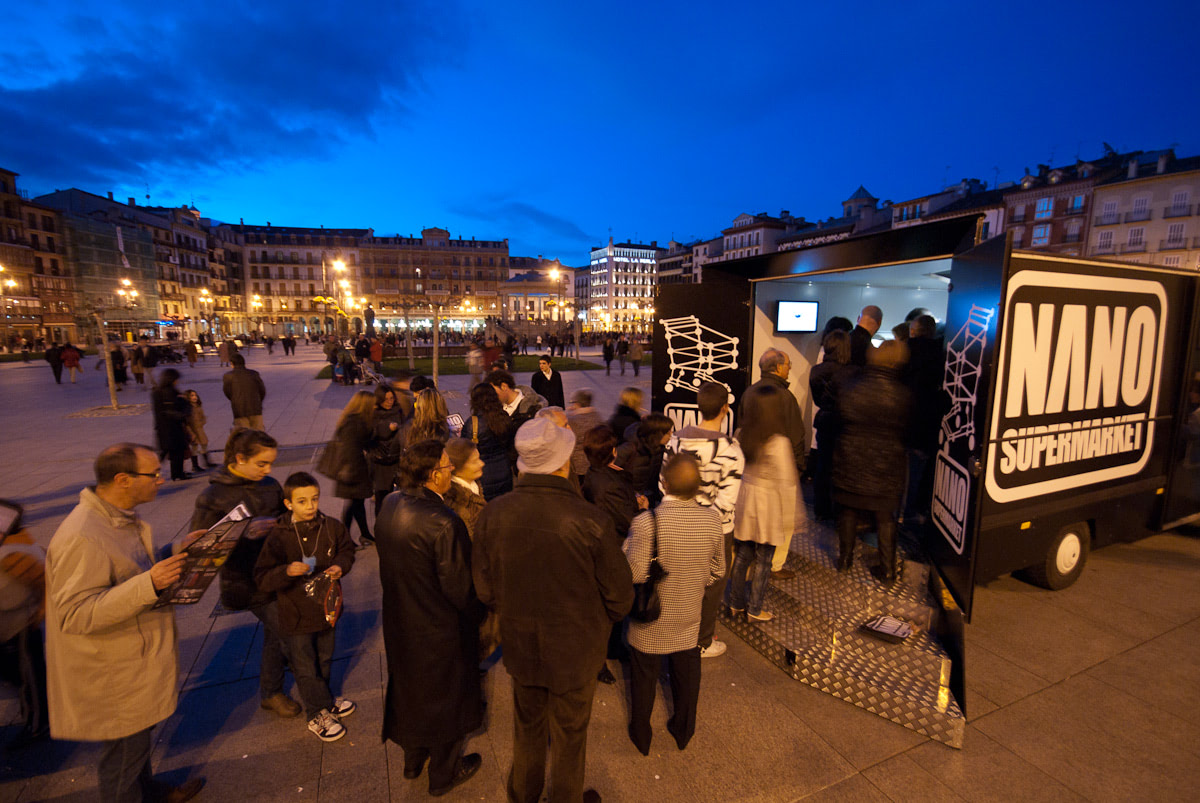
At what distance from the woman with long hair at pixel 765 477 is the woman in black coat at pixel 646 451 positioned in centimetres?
58

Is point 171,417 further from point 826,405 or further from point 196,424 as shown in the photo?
point 826,405

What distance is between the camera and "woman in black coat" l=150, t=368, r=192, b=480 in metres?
6.88

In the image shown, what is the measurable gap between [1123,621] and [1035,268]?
284cm

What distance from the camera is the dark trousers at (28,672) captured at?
2.67 metres

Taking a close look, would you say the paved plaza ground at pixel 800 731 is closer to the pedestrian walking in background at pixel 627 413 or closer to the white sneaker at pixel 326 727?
the white sneaker at pixel 326 727

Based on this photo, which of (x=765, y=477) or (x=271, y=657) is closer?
(x=271, y=657)

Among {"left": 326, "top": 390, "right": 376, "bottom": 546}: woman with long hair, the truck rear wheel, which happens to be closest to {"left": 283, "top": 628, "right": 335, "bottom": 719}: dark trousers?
{"left": 326, "top": 390, "right": 376, "bottom": 546}: woman with long hair

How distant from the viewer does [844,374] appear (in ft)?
16.6

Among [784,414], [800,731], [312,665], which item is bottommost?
[800,731]

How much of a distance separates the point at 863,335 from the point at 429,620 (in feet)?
17.3

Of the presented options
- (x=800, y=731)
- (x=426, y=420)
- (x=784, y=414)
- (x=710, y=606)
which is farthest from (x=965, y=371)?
(x=426, y=420)

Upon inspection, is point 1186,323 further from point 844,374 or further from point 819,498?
point 819,498

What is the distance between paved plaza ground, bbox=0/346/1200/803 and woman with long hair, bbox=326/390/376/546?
89 centimetres

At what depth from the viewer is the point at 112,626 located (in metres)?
2.06
